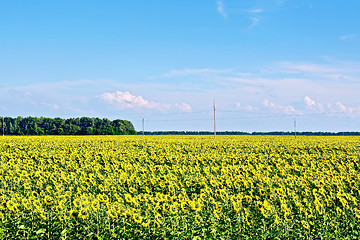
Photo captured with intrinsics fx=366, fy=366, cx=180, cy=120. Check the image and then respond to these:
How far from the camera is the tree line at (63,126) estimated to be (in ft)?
349

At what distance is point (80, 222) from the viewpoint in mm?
7516

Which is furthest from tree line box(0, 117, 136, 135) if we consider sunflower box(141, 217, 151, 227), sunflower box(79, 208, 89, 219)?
sunflower box(141, 217, 151, 227)

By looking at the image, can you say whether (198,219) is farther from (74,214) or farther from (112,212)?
(74,214)

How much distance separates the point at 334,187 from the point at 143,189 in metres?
6.21

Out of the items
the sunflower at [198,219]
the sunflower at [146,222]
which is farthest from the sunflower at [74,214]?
the sunflower at [198,219]

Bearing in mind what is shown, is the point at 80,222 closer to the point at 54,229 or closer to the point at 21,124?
the point at 54,229

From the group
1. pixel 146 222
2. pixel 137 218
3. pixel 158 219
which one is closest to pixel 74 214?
pixel 137 218

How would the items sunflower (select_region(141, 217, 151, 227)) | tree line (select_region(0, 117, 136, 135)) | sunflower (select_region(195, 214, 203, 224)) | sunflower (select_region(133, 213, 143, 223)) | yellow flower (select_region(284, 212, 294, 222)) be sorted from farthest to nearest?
tree line (select_region(0, 117, 136, 135))
yellow flower (select_region(284, 212, 294, 222))
sunflower (select_region(195, 214, 203, 224))
sunflower (select_region(133, 213, 143, 223))
sunflower (select_region(141, 217, 151, 227))

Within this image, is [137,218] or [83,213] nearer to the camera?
[137,218]

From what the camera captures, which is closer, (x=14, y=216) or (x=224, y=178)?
(x=14, y=216)

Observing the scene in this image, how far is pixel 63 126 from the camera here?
358ft

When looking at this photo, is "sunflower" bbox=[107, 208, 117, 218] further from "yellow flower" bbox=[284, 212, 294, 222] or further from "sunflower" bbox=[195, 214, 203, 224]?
"yellow flower" bbox=[284, 212, 294, 222]

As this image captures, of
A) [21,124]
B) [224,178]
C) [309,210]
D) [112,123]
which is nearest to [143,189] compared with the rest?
[224,178]

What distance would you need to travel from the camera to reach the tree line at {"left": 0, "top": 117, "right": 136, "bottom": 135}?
349 feet
